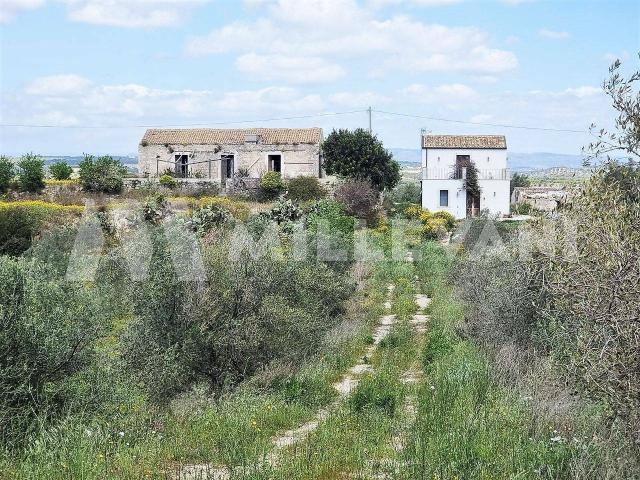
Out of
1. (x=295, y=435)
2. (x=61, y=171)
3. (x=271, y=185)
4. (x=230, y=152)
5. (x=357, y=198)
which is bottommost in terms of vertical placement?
(x=295, y=435)

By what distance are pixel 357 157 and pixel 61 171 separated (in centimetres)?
1661

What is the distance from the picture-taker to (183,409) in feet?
34.6

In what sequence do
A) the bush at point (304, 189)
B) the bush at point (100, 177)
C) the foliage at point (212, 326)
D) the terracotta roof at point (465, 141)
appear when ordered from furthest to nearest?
the terracotta roof at point (465, 141)
the bush at point (304, 189)
the bush at point (100, 177)
the foliage at point (212, 326)

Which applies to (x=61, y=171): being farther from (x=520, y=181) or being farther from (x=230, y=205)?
(x=520, y=181)

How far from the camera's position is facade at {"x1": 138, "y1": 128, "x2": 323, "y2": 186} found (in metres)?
43.7

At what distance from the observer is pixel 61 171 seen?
40.0 metres

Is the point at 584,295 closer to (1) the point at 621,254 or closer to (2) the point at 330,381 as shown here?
(1) the point at 621,254

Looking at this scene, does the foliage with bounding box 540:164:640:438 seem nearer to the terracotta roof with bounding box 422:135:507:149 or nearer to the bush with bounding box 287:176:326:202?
the bush with bounding box 287:176:326:202

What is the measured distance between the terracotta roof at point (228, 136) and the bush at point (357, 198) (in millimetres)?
5891


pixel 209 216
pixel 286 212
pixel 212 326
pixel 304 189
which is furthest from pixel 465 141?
pixel 212 326

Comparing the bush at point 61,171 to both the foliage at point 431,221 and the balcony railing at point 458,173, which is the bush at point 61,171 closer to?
the foliage at point 431,221

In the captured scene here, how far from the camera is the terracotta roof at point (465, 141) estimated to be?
46500 mm

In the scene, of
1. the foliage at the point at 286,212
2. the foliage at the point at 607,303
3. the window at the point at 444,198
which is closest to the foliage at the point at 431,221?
the window at the point at 444,198

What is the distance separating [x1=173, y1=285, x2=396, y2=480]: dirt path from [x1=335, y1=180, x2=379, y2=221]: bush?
67.2 feet
